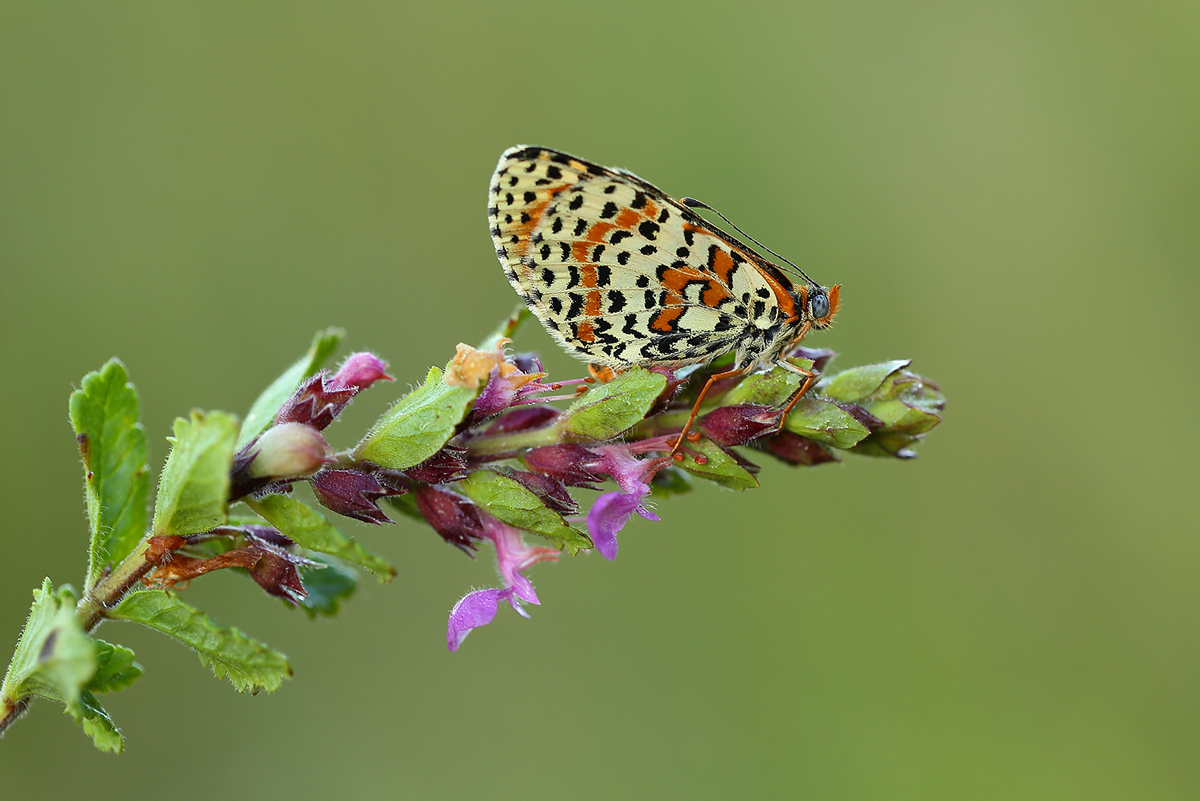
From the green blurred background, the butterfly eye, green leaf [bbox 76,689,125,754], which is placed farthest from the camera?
the green blurred background

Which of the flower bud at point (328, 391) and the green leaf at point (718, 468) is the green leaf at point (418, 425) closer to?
the flower bud at point (328, 391)

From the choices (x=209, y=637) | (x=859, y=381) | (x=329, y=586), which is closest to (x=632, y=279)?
(x=859, y=381)

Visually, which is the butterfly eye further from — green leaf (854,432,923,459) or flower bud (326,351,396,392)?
flower bud (326,351,396,392)

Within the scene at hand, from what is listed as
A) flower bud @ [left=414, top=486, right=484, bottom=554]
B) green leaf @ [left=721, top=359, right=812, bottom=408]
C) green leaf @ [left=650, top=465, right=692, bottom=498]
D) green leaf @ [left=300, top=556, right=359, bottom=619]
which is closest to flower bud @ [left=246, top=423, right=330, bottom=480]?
flower bud @ [left=414, top=486, right=484, bottom=554]

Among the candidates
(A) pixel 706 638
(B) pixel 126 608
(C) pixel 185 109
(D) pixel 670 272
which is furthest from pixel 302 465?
(C) pixel 185 109

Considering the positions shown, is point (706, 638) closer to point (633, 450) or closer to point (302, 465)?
point (633, 450)

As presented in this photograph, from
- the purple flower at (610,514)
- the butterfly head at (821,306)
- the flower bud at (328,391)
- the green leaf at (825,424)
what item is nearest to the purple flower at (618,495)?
the purple flower at (610,514)

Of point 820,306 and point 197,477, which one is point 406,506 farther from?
point 820,306
